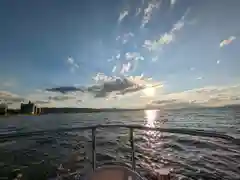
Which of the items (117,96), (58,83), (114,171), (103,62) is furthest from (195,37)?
(117,96)

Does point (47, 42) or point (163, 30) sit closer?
point (163, 30)

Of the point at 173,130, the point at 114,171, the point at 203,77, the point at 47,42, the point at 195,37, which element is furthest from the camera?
the point at 203,77

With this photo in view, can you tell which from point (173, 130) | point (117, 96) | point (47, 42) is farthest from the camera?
point (117, 96)

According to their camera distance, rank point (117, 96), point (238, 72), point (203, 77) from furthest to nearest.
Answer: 1. point (117, 96)
2. point (203, 77)
3. point (238, 72)

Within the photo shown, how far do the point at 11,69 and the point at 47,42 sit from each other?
114 inches

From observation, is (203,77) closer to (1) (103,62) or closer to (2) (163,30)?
(2) (163,30)

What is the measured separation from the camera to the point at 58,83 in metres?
9.00

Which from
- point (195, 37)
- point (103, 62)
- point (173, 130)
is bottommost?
point (173, 130)

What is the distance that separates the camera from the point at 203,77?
28.4 feet

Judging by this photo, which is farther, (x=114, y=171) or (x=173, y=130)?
(x=173, y=130)

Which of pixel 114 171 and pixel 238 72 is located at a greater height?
pixel 238 72

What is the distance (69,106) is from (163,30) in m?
10.2

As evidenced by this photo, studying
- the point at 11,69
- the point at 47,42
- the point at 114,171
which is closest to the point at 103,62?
the point at 47,42

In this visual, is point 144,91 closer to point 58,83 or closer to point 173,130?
point 58,83
